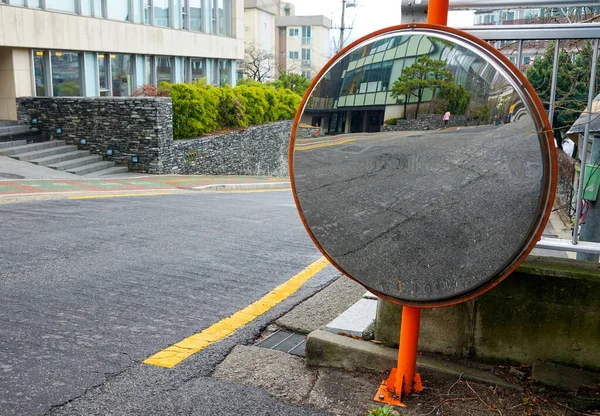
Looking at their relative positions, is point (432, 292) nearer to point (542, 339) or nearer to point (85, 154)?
point (542, 339)

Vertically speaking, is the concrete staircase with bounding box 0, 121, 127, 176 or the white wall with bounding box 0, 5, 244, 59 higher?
the white wall with bounding box 0, 5, 244, 59

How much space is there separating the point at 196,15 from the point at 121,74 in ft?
24.3

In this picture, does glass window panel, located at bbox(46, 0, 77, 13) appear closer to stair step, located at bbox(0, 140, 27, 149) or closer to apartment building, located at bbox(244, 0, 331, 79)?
stair step, located at bbox(0, 140, 27, 149)

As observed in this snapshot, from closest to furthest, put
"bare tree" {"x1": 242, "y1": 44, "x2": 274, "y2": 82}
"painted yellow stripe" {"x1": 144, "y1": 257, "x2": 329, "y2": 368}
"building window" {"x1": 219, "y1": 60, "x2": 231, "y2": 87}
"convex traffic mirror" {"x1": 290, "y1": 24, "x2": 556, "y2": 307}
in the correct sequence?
"convex traffic mirror" {"x1": 290, "y1": 24, "x2": 556, "y2": 307} → "painted yellow stripe" {"x1": 144, "y1": 257, "x2": 329, "y2": 368} → "building window" {"x1": 219, "y1": 60, "x2": 231, "y2": 87} → "bare tree" {"x1": 242, "y1": 44, "x2": 274, "y2": 82}

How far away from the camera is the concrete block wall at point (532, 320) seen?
3117mm

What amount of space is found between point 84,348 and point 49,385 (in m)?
0.54

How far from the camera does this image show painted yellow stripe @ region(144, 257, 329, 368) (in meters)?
3.83

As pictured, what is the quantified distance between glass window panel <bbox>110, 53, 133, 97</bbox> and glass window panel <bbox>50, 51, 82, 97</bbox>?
2124 mm

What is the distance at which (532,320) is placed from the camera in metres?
3.22

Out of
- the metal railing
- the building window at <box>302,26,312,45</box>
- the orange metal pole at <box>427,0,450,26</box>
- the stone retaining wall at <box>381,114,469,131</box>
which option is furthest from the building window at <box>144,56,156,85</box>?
the building window at <box>302,26,312,45</box>

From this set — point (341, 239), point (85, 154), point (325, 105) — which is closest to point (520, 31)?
point (325, 105)

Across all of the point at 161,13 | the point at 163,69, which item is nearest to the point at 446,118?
the point at 161,13

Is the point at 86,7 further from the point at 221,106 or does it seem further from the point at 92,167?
the point at 92,167

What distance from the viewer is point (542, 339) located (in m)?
3.22
